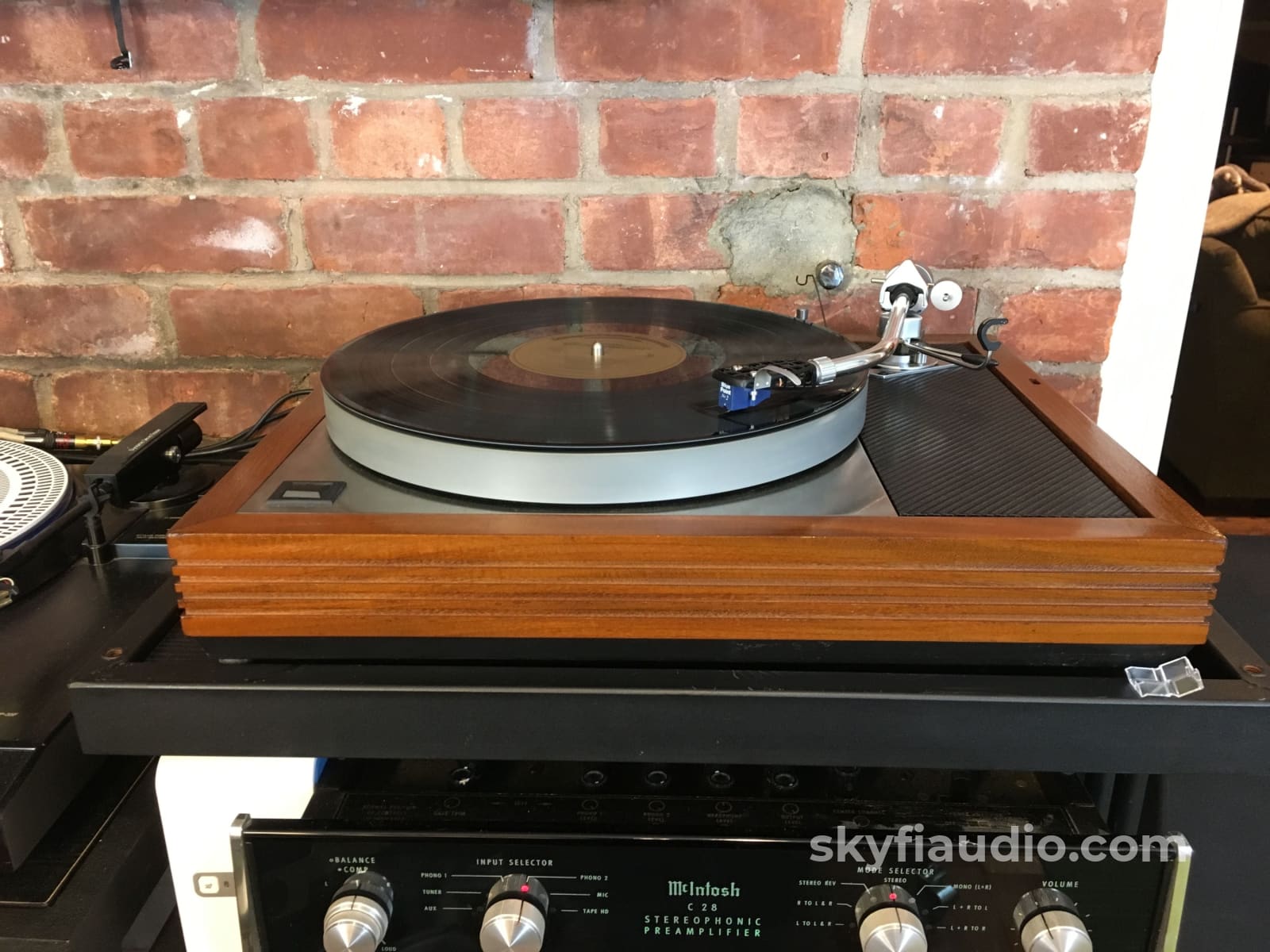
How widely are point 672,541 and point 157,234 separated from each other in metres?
0.83

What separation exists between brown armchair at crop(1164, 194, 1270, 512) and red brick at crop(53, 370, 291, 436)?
105 centimetres

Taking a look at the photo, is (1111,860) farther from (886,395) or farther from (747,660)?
(886,395)

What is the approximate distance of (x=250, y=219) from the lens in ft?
3.59

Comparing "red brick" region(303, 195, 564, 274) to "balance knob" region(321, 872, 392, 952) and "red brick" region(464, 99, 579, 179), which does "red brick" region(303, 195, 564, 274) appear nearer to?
"red brick" region(464, 99, 579, 179)

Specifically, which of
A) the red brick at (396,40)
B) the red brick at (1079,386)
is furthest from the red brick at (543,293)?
the red brick at (1079,386)

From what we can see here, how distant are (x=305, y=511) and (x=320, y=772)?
0.18 meters

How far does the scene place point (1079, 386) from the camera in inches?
44.1

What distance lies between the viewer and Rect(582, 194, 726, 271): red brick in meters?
1.07

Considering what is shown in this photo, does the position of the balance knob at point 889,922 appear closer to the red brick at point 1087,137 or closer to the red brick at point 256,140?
the red brick at point 1087,137

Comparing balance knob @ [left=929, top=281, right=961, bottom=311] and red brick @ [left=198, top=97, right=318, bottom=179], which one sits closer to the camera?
balance knob @ [left=929, top=281, right=961, bottom=311]

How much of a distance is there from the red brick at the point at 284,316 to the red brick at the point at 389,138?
130 mm

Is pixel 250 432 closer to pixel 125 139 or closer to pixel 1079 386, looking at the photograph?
pixel 125 139

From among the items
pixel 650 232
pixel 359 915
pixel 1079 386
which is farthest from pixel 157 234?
pixel 1079 386

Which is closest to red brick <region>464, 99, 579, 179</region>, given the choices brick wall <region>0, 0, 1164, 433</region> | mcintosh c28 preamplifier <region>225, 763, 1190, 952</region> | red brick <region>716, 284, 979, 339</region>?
brick wall <region>0, 0, 1164, 433</region>
